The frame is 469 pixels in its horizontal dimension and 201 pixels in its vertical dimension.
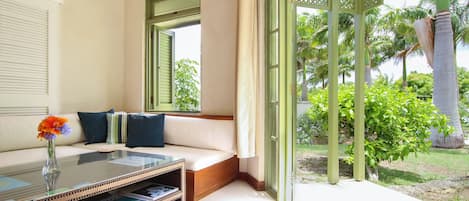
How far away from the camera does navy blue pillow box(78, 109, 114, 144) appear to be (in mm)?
2990

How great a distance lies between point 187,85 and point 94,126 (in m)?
1.25

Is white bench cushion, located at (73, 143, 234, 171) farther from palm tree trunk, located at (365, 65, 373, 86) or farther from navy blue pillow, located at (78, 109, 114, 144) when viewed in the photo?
palm tree trunk, located at (365, 65, 373, 86)

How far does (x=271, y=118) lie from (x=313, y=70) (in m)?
0.64

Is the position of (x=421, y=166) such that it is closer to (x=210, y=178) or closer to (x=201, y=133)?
(x=210, y=178)

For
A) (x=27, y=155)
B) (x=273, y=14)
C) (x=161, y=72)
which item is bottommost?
(x=27, y=155)

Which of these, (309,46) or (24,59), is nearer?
(309,46)

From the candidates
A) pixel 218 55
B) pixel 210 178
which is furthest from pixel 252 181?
pixel 218 55

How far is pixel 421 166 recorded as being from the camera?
2332 mm

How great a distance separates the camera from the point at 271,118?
2576 millimetres

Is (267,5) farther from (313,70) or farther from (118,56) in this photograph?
(118,56)

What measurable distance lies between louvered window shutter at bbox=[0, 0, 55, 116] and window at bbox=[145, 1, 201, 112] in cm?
123

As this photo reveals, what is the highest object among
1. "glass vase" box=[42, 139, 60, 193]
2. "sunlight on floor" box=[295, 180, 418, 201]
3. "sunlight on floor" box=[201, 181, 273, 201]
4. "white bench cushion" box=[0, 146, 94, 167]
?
"glass vase" box=[42, 139, 60, 193]

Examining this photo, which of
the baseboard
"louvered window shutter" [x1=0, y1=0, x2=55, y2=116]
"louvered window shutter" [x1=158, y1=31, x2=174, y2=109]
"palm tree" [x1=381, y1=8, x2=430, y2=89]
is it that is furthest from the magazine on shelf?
"palm tree" [x1=381, y1=8, x2=430, y2=89]

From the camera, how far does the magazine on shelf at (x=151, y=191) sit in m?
1.81
